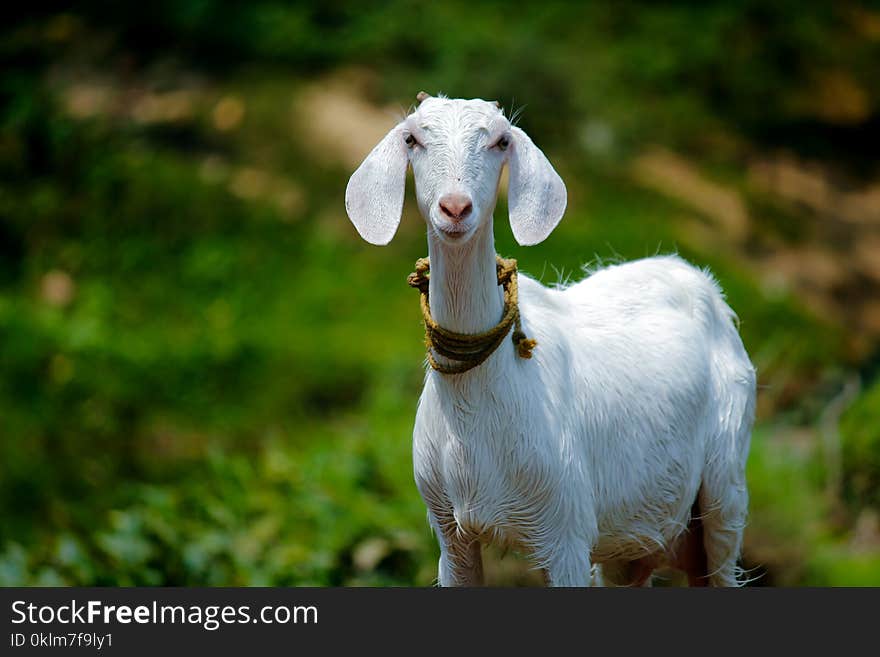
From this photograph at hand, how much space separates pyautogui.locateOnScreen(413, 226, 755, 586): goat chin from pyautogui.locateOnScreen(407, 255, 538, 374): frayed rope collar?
0.13ft

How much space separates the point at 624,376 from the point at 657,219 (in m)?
6.77

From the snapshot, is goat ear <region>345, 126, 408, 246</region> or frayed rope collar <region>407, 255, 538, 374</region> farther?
frayed rope collar <region>407, 255, 538, 374</region>

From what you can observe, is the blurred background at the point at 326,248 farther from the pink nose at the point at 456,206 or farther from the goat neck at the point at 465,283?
the pink nose at the point at 456,206

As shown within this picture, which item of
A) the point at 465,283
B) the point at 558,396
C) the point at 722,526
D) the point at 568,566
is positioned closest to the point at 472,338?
the point at 465,283

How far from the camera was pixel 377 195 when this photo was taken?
3580 millimetres

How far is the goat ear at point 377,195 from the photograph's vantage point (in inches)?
141

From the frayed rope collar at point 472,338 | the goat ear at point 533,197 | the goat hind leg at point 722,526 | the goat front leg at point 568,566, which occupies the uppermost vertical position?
the goat ear at point 533,197

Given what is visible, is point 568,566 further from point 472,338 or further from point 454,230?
point 454,230

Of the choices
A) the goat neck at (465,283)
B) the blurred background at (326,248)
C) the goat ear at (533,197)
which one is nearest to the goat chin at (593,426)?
the goat neck at (465,283)

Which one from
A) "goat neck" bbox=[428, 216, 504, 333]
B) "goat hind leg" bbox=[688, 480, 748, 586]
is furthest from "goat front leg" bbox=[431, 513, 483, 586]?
"goat hind leg" bbox=[688, 480, 748, 586]

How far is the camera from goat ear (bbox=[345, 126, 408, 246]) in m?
3.57

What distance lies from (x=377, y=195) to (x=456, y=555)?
1202 mm

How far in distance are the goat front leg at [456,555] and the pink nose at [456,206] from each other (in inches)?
40.5

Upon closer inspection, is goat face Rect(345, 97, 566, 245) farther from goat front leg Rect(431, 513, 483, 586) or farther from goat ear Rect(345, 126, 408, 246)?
goat front leg Rect(431, 513, 483, 586)
